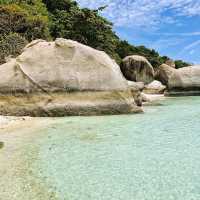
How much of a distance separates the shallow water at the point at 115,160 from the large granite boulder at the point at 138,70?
21.4 meters

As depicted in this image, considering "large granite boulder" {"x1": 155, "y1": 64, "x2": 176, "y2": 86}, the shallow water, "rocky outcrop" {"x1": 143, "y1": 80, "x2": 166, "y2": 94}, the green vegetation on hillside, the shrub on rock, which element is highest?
the green vegetation on hillside

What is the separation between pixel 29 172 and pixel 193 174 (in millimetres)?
2528

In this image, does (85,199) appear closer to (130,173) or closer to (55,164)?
(130,173)

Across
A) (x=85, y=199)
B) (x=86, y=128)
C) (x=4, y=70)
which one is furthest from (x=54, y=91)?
(x=85, y=199)

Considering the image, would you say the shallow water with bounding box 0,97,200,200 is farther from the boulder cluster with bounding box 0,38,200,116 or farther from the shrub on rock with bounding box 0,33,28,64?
the shrub on rock with bounding box 0,33,28,64

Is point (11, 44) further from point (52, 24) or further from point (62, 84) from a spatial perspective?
point (52, 24)

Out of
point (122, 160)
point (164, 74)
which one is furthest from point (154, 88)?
point (122, 160)

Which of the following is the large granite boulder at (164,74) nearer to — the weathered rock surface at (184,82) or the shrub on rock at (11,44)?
the weathered rock surface at (184,82)

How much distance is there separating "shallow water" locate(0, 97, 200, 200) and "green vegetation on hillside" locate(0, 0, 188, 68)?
1152 cm

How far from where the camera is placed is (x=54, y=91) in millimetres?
12922

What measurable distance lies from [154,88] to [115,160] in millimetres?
23514

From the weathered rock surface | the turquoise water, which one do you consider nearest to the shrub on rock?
the turquoise water

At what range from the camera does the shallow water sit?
560 cm

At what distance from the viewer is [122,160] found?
7223 millimetres
